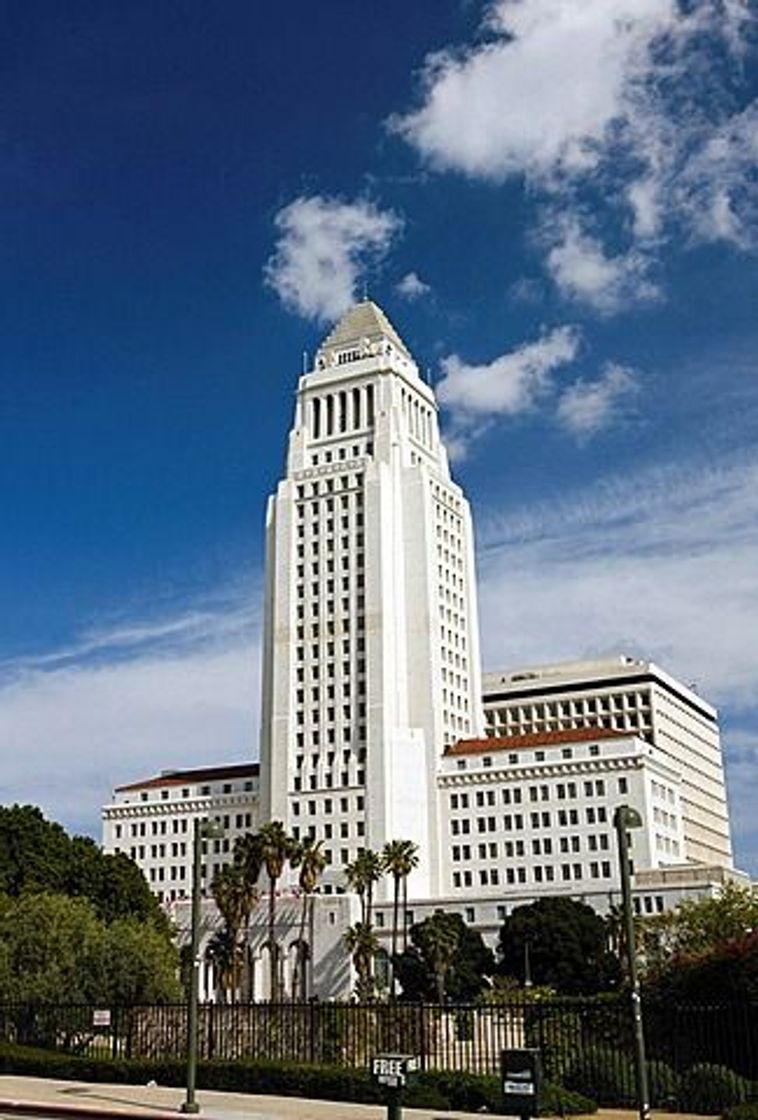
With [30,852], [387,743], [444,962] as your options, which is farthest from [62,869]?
[387,743]

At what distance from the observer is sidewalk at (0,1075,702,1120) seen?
27.2 m

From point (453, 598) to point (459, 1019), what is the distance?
99845mm

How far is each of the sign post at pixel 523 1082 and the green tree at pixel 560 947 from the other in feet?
235

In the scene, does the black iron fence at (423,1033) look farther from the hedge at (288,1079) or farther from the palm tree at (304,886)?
the palm tree at (304,886)

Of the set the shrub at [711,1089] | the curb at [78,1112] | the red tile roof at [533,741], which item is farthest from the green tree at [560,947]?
the curb at [78,1112]

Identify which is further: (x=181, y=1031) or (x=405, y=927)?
(x=405, y=927)

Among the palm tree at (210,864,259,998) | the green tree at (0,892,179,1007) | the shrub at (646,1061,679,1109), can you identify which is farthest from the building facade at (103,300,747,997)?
the shrub at (646,1061,679,1109)

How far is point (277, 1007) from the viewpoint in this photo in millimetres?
36250

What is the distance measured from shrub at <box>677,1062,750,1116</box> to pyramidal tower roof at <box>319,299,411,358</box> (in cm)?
12272

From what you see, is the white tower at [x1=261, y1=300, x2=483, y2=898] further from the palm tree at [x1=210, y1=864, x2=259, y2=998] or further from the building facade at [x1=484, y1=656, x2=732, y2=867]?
the building facade at [x1=484, y1=656, x2=732, y2=867]

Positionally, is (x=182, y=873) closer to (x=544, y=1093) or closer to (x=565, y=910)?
(x=565, y=910)

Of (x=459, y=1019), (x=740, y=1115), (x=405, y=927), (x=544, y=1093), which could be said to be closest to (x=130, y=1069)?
(x=459, y=1019)

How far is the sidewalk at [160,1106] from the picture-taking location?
27.2m

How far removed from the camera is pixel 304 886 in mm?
99375
